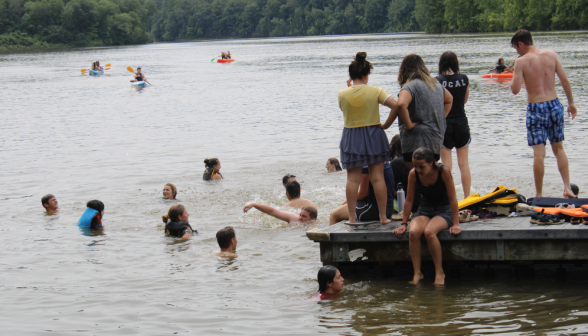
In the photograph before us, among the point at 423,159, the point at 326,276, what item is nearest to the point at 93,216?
the point at 326,276

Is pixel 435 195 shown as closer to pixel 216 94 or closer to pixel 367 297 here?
pixel 367 297

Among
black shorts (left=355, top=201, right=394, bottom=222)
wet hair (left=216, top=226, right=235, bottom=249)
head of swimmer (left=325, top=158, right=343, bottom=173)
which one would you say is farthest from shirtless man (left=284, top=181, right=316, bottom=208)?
head of swimmer (left=325, top=158, right=343, bottom=173)

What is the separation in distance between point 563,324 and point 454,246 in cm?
145

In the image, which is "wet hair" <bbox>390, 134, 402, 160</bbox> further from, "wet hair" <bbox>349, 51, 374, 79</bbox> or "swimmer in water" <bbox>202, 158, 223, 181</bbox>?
"swimmer in water" <bbox>202, 158, 223, 181</bbox>

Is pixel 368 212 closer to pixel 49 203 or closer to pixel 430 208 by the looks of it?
pixel 430 208

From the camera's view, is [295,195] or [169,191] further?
[169,191]

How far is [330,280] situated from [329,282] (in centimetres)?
3

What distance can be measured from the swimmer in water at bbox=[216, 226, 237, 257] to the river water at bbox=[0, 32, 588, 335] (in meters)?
0.20

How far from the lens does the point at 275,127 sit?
22875 mm

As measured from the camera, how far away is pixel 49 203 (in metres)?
12.2

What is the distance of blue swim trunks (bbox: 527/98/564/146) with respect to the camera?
8.09m

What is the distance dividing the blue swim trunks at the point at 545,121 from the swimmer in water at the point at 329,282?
3411 mm

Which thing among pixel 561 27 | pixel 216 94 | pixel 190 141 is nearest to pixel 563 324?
pixel 190 141

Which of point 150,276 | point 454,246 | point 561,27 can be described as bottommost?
point 150,276
